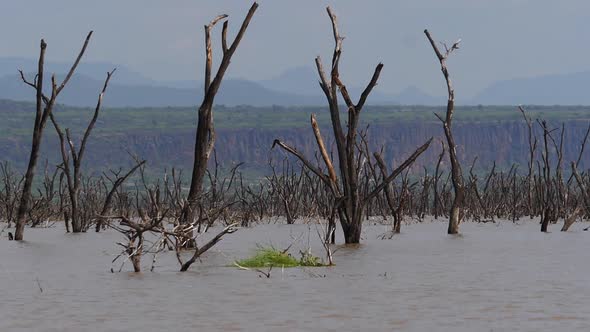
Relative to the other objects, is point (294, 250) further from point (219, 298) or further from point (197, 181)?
A: point (219, 298)

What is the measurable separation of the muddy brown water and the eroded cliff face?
8552 centimetres

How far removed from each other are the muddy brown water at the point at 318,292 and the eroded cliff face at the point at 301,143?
85.5 m

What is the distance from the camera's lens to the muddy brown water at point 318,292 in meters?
8.59

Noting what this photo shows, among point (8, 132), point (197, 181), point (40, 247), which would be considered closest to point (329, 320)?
point (197, 181)

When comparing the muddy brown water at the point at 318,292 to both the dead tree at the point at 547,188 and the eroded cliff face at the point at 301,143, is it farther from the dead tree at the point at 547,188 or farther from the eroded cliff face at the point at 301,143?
Answer: the eroded cliff face at the point at 301,143

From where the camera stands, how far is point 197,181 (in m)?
16.0

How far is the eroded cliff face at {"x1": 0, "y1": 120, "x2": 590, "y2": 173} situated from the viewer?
103188 millimetres

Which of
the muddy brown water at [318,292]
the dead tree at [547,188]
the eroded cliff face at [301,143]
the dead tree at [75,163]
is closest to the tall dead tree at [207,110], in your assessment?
the muddy brown water at [318,292]

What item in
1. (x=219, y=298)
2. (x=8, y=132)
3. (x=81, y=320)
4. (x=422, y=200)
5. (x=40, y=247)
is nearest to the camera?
(x=81, y=320)

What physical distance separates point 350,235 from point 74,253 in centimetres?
378

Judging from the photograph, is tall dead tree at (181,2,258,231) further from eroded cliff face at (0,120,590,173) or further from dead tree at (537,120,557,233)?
eroded cliff face at (0,120,590,173)

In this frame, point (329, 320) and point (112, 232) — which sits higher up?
point (329, 320)

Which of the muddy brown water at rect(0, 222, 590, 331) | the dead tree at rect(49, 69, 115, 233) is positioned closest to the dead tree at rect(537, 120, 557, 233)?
the muddy brown water at rect(0, 222, 590, 331)

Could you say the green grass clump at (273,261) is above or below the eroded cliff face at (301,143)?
above
